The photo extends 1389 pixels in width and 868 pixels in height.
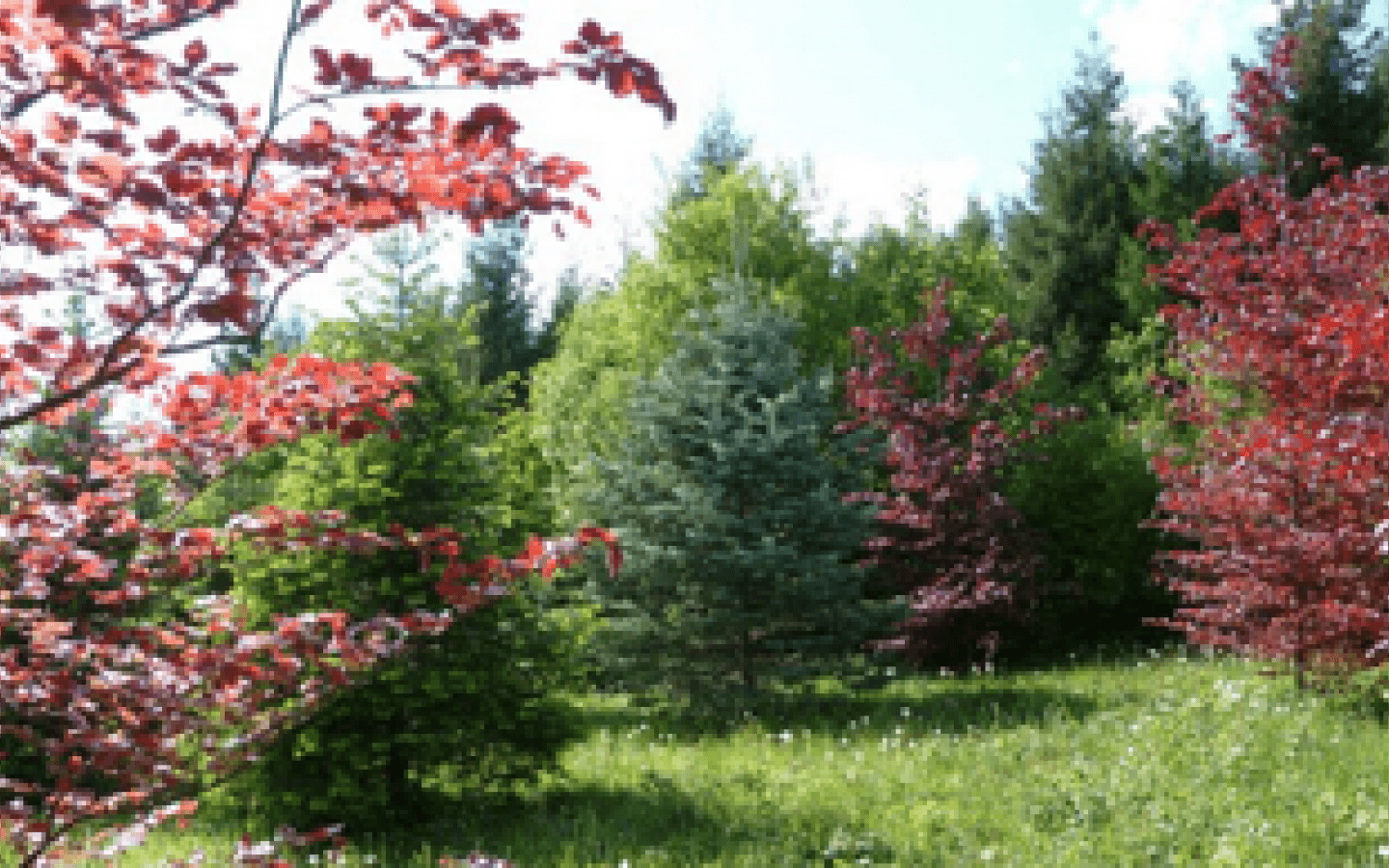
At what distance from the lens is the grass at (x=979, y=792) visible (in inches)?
200

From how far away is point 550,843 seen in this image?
5.61m

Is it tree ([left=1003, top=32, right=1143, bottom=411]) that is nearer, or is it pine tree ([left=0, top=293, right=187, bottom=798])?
pine tree ([left=0, top=293, right=187, bottom=798])

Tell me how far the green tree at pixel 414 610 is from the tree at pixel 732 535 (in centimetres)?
206

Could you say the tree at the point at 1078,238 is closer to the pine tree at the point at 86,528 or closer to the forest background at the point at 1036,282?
the forest background at the point at 1036,282

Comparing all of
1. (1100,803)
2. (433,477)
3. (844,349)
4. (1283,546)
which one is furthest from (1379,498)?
(844,349)

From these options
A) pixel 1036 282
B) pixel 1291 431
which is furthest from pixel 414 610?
pixel 1036 282

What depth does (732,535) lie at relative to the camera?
29.2ft

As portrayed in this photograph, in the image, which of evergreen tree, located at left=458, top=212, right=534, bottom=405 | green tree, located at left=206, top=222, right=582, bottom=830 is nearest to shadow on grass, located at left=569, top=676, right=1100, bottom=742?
green tree, located at left=206, top=222, right=582, bottom=830

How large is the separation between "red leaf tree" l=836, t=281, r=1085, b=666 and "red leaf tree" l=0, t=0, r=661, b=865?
7446mm

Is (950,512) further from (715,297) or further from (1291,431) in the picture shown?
(715,297)

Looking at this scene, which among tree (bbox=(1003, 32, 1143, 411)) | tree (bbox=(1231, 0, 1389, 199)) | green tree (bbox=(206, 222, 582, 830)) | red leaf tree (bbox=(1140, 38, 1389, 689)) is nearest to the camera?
green tree (bbox=(206, 222, 582, 830))

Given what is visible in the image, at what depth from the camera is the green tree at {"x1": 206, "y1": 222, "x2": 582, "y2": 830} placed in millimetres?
6082

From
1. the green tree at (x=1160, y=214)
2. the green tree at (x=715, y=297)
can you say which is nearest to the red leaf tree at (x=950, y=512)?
the green tree at (x=715, y=297)

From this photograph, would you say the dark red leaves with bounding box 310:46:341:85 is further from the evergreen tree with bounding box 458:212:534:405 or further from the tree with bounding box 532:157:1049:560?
the evergreen tree with bounding box 458:212:534:405
